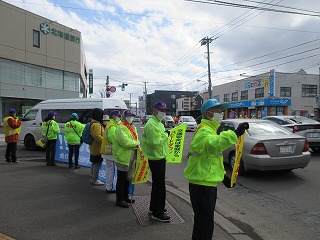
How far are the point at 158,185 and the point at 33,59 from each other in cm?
2863

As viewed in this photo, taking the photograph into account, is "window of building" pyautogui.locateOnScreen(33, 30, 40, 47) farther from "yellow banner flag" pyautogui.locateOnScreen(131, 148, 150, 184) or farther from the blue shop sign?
the blue shop sign

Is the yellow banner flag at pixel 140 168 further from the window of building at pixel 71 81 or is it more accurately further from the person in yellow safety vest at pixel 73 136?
the window of building at pixel 71 81

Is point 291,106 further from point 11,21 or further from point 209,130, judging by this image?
point 209,130

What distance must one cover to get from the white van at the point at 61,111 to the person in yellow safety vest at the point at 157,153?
784 cm

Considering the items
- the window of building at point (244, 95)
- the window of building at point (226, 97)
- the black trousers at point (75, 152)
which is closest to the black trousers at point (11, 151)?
the black trousers at point (75, 152)

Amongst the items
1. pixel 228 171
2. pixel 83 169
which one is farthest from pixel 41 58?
pixel 228 171

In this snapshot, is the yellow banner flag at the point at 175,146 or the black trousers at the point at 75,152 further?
the black trousers at the point at 75,152

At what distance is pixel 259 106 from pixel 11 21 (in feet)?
106

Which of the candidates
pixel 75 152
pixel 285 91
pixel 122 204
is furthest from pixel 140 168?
pixel 285 91

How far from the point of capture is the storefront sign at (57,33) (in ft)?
99.6

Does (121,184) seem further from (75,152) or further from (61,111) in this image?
(61,111)

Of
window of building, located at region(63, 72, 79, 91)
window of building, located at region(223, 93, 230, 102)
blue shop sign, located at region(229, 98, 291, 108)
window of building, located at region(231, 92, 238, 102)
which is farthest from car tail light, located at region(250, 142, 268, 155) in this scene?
window of building, located at region(223, 93, 230, 102)

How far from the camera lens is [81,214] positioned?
4887 mm

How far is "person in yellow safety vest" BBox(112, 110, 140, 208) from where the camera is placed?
199 inches
